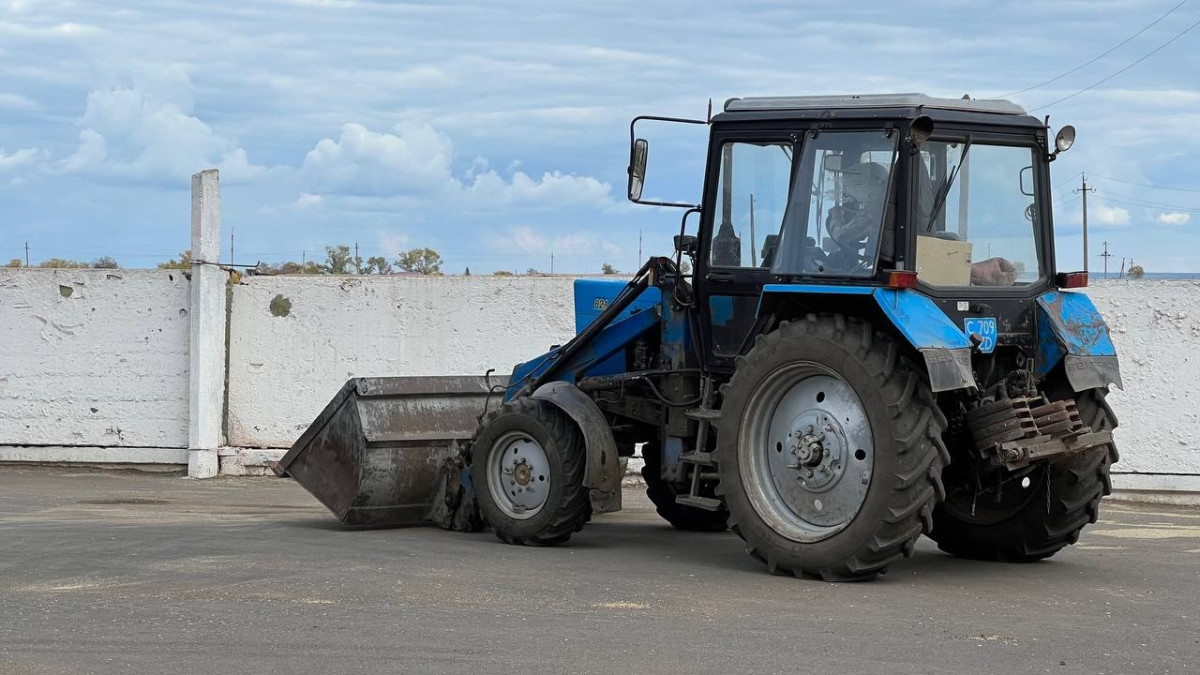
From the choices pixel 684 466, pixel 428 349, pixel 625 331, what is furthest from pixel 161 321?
pixel 684 466

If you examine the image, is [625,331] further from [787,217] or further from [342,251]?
[342,251]

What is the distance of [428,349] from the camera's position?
15305 mm

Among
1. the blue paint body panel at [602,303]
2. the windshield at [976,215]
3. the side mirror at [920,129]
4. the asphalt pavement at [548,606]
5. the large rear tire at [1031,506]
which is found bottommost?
the asphalt pavement at [548,606]

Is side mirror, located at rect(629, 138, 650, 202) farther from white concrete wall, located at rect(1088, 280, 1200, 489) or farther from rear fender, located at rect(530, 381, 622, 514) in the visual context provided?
white concrete wall, located at rect(1088, 280, 1200, 489)

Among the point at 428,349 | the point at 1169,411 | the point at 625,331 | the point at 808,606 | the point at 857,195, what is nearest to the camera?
the point at 808,606

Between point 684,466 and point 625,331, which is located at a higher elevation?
point 625,331

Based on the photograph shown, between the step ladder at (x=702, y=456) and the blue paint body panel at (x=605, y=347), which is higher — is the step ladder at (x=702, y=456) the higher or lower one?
the lower one

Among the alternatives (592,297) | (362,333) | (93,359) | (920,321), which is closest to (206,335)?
(93,359)

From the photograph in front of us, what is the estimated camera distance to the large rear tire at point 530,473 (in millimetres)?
9711

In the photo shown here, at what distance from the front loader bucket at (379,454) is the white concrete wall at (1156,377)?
254 inches

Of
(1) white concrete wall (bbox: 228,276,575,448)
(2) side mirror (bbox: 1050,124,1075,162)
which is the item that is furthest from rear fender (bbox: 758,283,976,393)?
(1) white concrete wall (bbox: 228,276,575,448)

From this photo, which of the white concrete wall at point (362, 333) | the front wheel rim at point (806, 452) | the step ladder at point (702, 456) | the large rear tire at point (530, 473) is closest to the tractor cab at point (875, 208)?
the step ladder at point (702, 456)

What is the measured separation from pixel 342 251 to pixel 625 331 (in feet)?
87.4

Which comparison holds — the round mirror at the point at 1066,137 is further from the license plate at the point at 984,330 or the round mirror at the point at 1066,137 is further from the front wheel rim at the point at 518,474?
the front wheel rim at the point at 518,474
